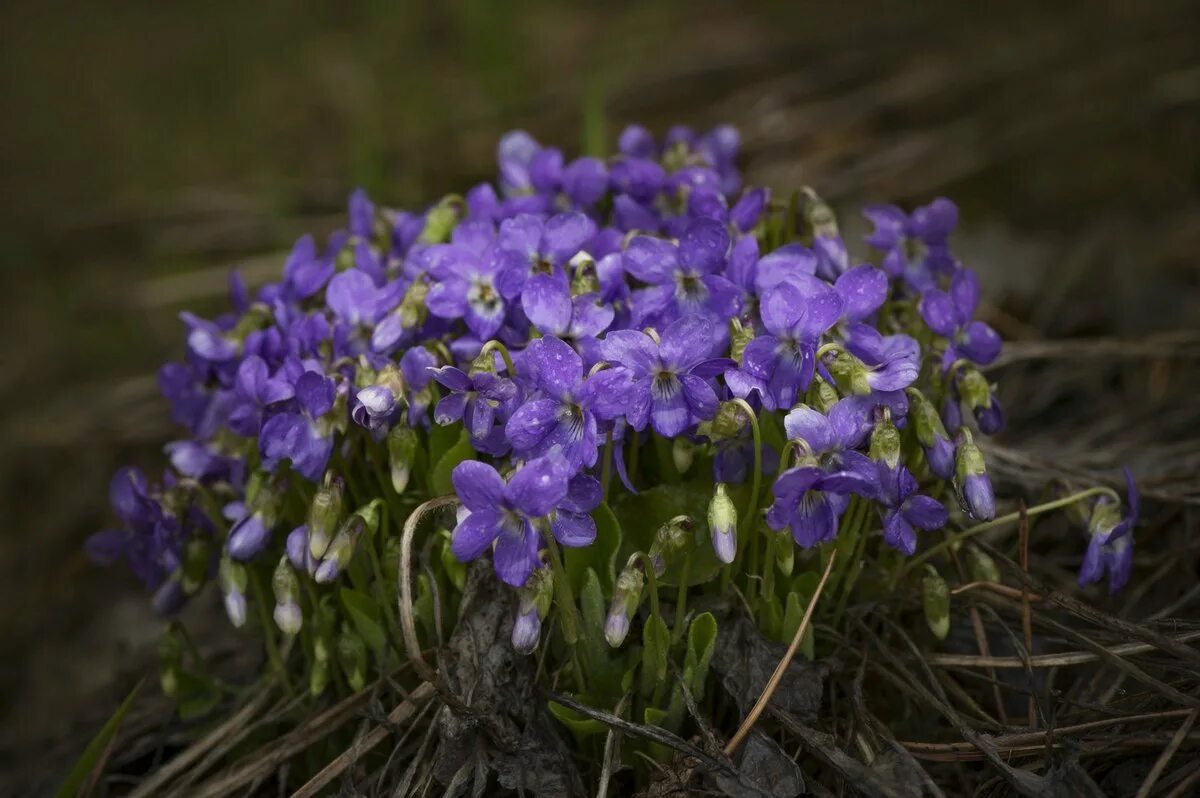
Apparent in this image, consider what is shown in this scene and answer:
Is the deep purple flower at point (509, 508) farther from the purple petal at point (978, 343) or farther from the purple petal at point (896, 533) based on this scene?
the purple petal at point (978, 343)

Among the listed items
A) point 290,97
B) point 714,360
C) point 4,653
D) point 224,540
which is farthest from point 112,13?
point 714,360

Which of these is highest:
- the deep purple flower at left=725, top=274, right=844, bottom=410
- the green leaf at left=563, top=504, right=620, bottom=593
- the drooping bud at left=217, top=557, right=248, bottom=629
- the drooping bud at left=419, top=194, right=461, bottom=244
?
the deep purple flower at left=725, top=274, right=844, bottom=410

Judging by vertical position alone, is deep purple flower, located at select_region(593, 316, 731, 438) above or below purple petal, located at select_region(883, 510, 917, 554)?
above

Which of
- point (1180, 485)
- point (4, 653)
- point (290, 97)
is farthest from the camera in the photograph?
point (290, 97)

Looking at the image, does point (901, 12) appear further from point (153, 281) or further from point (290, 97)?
point (153, 281)

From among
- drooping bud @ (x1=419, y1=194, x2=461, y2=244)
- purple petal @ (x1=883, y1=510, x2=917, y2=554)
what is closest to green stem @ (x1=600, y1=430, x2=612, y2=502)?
purple petal @ (x1=883, y1=510, x2=917, y2=554)

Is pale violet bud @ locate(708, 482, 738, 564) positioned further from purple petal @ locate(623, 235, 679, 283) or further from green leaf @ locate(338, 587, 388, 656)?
green leaf @ locate(338, 587, 388, 656)

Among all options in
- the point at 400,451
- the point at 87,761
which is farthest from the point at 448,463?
the point at 87,761
